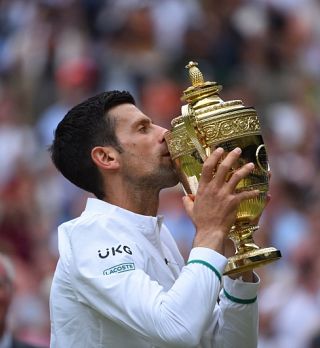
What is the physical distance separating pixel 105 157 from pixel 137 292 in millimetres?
665

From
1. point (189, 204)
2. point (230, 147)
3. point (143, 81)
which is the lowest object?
point (189, 204)

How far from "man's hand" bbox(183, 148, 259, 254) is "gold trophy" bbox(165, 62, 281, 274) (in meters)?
0.06

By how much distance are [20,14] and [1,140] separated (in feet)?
7.53

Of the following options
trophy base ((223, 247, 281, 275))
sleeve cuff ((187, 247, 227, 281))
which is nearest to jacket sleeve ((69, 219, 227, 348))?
sleeve cuff ((187, 247, 227, 281))

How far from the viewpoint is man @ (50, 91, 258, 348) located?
4668 mm

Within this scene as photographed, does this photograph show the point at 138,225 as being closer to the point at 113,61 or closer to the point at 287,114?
the point at 287,114

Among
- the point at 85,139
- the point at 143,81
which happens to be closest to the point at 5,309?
the point at 85,139

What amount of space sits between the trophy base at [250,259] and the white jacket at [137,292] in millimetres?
124

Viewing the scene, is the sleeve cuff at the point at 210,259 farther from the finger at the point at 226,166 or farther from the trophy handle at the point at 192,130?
the trophy handle at the point at 192,130

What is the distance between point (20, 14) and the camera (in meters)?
14.8

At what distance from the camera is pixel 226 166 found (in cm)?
473

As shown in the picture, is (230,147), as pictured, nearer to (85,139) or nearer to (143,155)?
(143,155)

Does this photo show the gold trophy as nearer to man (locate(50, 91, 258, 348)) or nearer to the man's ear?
man (locate(50, 91, 258, 348))

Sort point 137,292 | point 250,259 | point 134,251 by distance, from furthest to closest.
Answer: point 134,251
point 250,259
point 137,292
